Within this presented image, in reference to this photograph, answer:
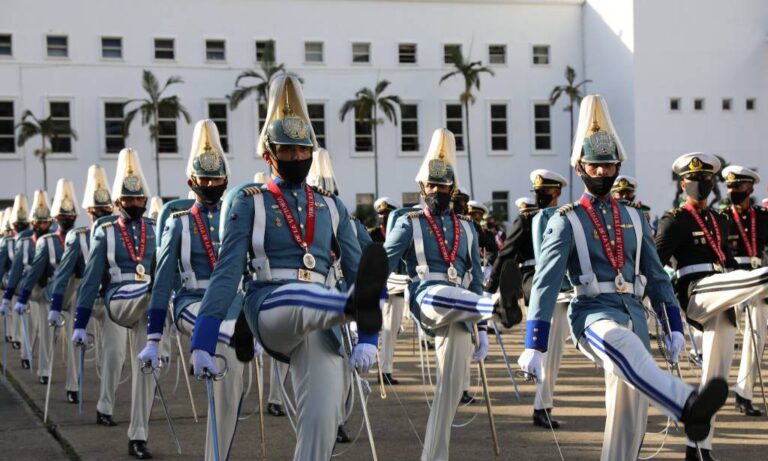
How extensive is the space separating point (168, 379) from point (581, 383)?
17.6 ft

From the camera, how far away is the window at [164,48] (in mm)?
55000

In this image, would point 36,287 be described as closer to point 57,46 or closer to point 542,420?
point 542,420

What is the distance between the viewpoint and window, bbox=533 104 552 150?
60.0m

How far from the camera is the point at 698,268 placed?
9.88m

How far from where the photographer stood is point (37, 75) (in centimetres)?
5394

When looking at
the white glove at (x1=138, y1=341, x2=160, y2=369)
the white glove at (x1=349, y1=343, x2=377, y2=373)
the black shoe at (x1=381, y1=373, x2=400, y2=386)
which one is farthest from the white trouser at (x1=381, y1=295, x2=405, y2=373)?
the white glove at (x1=349, y1=343, x2=377, y2=373)

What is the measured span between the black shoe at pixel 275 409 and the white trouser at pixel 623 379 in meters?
5.27

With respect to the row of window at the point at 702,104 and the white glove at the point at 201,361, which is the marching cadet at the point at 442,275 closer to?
the white glove at the point at 201,361

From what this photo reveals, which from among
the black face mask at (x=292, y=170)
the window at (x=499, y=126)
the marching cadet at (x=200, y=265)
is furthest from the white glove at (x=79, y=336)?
the window at (x=499, y=126)

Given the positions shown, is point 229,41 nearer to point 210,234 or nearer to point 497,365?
point 497,365

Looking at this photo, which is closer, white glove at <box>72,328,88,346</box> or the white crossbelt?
the white crossbelt

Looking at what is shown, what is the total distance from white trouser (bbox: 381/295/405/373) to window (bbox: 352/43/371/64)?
1670 inches

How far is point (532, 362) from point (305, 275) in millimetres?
1439

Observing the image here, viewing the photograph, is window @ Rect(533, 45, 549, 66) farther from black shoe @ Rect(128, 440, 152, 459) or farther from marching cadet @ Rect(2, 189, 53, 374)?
black shoe @ Rect(128, 440, 152, 459)
